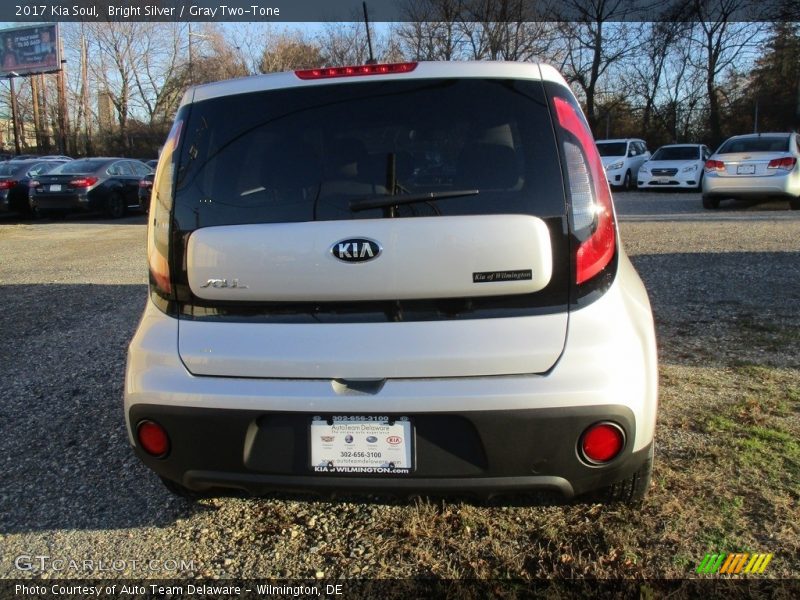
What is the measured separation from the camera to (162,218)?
2336 millimetres

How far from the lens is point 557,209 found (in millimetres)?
2119

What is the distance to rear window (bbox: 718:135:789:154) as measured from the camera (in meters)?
12.7

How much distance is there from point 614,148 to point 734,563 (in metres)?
20.3

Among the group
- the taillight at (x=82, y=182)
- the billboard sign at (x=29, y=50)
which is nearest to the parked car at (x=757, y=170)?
the taillight at (x=82, y=182)

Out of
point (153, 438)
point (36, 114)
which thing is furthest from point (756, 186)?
point (36, 114)

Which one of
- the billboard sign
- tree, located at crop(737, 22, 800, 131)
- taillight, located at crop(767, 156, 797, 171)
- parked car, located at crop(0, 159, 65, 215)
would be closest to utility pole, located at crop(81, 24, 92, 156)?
the billboard sign

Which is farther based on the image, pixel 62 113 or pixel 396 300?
pixel 62 113

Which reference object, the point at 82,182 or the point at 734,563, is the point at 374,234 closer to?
the point at 734,563

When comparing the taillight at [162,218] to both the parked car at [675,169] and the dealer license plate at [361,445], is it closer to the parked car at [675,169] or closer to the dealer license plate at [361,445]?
the dealer license plate at [361,445]

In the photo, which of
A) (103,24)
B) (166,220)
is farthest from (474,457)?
(103,24)

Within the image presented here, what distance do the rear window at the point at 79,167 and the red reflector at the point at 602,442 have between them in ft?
53.5

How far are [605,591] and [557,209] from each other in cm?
124

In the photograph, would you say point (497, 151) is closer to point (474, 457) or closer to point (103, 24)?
point (474, 457)

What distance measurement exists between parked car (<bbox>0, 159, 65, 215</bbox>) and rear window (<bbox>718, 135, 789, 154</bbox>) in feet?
50.4
